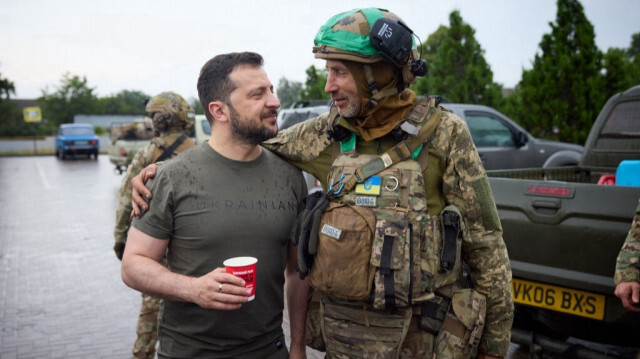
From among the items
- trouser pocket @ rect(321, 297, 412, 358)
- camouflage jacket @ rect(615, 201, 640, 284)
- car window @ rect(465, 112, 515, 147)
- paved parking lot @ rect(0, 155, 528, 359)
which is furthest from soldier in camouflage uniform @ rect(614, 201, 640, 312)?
car window @ rect(465, 112, 515, 147)

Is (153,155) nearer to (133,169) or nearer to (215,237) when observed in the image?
(133,169)

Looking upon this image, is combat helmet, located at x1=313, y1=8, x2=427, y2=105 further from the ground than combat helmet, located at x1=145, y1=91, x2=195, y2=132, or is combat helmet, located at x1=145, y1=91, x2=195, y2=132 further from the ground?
combat helmet, located at x1=313, y1=8, x2=427, y2=105

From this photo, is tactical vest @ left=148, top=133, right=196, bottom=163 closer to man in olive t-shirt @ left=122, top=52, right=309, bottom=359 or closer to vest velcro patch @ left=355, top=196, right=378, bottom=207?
man in olive t-shirt @ left=122, top=52, right=309, bottom=359

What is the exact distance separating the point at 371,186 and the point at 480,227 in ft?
1.52

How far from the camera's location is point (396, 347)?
2.09m

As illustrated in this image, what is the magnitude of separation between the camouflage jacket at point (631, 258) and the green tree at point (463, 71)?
12383 mm

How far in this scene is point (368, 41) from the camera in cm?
213

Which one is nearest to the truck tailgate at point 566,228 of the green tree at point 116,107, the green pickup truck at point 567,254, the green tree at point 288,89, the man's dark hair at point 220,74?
the green pickup truck at point 567,254

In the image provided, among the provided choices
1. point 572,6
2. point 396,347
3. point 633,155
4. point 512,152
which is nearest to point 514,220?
point 396,347

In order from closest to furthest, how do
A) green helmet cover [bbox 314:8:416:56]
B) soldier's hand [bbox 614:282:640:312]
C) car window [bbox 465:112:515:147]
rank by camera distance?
1. green helmet cover [bbox 314:8:416:56]
2. soldier's hand [bbox 614:282:640:312]
3. car window [bbox 465:112:515:147]

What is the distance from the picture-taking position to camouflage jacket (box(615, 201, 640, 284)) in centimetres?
262

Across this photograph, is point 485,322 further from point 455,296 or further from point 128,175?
point 128,175

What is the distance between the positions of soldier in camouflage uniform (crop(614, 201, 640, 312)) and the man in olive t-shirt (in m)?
1.60

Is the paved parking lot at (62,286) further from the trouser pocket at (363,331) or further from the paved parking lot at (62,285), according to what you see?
the trouser pocket at (363,331)
